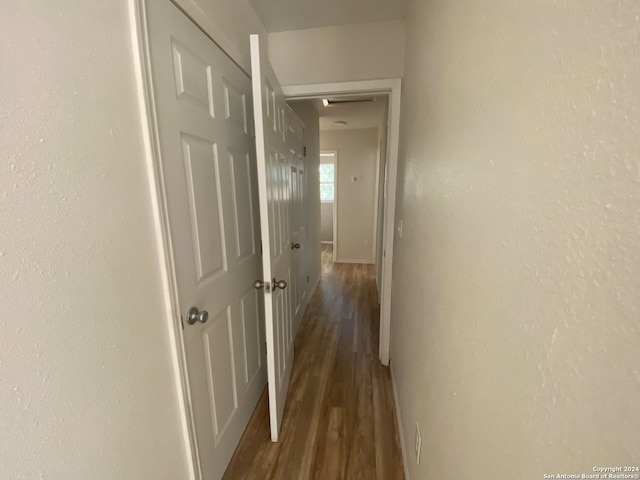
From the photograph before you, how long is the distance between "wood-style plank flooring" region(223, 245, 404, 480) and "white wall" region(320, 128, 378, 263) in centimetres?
237

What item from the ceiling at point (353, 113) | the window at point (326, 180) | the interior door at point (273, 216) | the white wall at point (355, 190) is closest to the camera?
the interior door at point (273, 216)

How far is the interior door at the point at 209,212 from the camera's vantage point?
35.5 inches

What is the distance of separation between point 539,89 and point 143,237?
99cm

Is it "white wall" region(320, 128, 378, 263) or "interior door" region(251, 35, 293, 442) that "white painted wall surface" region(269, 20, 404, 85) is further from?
"white wall" region(320, 128, 378, 263)

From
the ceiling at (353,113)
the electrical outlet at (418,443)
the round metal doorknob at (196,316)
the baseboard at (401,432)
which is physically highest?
the ceiling at (353,113)

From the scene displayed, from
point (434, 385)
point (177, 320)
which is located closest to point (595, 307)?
point (434, 385)

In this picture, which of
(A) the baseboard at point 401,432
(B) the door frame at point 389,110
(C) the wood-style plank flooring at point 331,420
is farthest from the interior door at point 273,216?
(A) the baseboard at point 401,432

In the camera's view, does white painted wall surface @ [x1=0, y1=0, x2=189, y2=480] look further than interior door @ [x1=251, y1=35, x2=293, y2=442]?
No

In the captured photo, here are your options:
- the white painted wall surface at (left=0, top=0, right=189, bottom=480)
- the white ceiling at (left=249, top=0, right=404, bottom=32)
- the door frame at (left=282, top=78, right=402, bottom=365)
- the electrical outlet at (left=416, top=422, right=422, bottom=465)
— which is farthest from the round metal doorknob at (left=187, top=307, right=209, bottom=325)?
the white ceiling at (left=249, top=0, right=404, bottom=32)

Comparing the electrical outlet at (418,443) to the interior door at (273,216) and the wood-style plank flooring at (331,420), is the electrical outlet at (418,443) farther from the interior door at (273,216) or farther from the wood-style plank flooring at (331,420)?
the interior door at (273,216)

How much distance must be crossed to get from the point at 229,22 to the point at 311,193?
2.12m

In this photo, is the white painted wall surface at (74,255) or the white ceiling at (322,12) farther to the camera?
the white ceiling at (322,12)

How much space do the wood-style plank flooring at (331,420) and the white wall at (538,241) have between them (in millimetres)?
739

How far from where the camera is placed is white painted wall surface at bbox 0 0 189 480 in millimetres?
505
